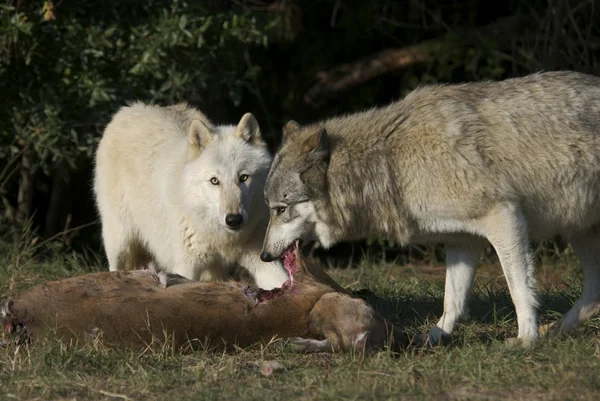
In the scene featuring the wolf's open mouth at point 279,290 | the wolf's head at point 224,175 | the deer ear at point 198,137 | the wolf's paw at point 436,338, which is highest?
the deer ear at point 198,137

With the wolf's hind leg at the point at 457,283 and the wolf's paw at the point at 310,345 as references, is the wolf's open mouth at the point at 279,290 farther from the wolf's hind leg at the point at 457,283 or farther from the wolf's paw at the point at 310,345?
the wolf's hind leg at the point at 457,283

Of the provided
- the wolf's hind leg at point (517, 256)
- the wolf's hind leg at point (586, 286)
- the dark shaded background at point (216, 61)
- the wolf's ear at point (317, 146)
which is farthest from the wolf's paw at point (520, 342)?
the dark shaded background at point (216, 61)

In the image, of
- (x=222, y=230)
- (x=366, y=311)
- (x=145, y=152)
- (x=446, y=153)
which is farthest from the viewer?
(x=145, y=152)

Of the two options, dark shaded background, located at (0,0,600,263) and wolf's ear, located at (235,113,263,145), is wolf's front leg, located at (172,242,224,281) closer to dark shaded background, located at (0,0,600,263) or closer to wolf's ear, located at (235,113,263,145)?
wolf's ear, located at (235,113,263,145)

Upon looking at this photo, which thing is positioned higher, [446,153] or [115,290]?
[446,153]

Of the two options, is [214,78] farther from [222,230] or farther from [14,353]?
[14,353]

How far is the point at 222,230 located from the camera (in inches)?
251

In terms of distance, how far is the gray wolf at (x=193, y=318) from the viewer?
5.05 metres

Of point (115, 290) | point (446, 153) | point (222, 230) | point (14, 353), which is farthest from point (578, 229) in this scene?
point (14, 353)

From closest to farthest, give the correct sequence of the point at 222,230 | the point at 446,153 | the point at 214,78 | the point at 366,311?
the point at 366,311 < the point at 446,153 < the point at 222,230 < the point at 214,78

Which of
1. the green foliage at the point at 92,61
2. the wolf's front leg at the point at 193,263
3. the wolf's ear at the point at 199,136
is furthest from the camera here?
the green foliage at the point at 92,61

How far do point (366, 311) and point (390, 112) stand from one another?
143 cm

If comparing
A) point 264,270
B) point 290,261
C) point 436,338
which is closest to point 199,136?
point 264,270

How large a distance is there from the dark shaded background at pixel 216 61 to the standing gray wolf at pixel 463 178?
3616 mm
